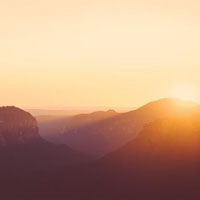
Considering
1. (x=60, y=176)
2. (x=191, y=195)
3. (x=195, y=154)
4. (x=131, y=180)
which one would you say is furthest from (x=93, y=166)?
(x=191, y=195)

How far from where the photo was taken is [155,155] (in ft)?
573

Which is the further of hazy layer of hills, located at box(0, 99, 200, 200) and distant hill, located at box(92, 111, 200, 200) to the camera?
hazy layer of hills, located at box(0, 99, 200, 200)

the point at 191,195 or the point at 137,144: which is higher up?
the point at 137,144

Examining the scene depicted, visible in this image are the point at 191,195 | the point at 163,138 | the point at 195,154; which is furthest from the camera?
the point at 163,138

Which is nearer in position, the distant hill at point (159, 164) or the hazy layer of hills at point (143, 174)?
the distant hill at point (159, 164)

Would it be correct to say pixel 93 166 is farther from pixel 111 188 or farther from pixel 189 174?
pixel 189 174

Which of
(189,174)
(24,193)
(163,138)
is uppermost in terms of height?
(163,138)

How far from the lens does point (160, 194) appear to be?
486 ft

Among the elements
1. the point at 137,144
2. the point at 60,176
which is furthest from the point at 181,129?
the point at 60,176

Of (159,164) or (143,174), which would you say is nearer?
(143,174)

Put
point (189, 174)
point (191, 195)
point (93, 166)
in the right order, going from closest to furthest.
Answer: point (191, 195)
point (189, 174)
point (93, 166)

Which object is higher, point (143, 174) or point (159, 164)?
point (159, 164)

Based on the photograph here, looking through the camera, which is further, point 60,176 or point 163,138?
point 60,176

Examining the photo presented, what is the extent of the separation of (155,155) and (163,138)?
8.35 meters
